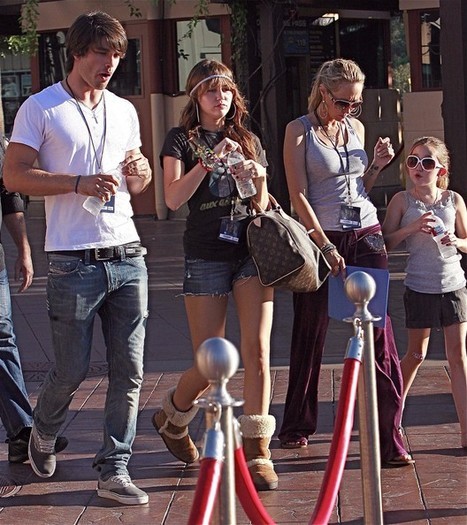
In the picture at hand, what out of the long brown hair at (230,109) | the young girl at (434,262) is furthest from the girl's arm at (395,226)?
the long brown hair at (230,109)

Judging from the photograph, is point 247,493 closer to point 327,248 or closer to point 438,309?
point 327,248

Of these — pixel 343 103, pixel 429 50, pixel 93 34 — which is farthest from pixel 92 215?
pixel 429 50

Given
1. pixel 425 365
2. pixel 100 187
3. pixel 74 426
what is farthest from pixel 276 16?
pixel 100 187

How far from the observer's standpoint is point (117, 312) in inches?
219

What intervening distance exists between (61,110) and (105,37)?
1.21 ft

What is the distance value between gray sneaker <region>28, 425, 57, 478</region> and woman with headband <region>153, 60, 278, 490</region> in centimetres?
76

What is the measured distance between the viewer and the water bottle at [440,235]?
593 centimetres

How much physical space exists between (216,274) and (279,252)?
1.09 feet

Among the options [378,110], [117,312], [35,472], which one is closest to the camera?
[117,312]

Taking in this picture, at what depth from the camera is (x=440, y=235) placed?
5957 millimetres

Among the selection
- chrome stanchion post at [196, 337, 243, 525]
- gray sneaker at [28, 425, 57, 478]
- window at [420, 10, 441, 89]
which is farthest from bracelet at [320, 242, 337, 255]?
window at [420, 10, 441, 89]

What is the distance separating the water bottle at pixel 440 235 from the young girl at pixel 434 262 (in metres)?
0.01

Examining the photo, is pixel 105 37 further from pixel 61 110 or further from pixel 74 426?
pixel 74 426

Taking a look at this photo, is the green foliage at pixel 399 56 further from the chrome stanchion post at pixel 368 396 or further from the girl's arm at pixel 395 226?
the chrome stanchion post at pixel 368 396
